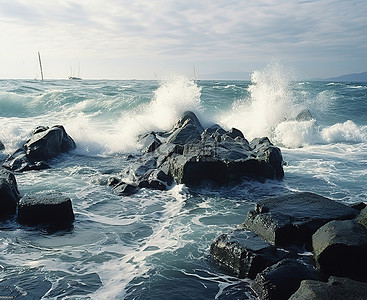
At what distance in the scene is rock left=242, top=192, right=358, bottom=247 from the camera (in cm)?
552

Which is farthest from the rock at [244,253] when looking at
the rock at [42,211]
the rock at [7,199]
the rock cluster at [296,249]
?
the rock at [7,199]

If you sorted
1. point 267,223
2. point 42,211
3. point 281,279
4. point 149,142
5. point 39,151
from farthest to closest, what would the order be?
point 149,142, point 39,151, point 42,211, point 267,223, point 281,279

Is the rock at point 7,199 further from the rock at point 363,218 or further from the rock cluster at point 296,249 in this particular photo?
the rock at point 363,218

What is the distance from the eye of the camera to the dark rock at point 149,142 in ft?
42.7

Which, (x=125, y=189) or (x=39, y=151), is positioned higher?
(x=39, y=151)

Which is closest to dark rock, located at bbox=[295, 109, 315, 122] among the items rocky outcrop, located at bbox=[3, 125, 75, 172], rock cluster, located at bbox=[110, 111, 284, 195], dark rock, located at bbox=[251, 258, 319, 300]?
rock cluster, located at bbox=[110, 111, 284, 195]

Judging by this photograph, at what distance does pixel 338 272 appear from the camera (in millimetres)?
4621

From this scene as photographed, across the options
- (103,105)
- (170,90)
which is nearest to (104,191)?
(170,90)

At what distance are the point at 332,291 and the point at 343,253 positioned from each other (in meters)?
0.97

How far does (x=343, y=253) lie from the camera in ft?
15.0

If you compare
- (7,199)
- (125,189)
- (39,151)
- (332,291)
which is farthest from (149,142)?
(332,291)

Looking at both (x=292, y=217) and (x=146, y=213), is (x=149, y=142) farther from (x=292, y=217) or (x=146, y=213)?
(x=292, y=217)

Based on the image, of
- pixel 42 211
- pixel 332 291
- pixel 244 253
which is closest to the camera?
pixel 332 291

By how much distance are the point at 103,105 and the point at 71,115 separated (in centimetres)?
296
